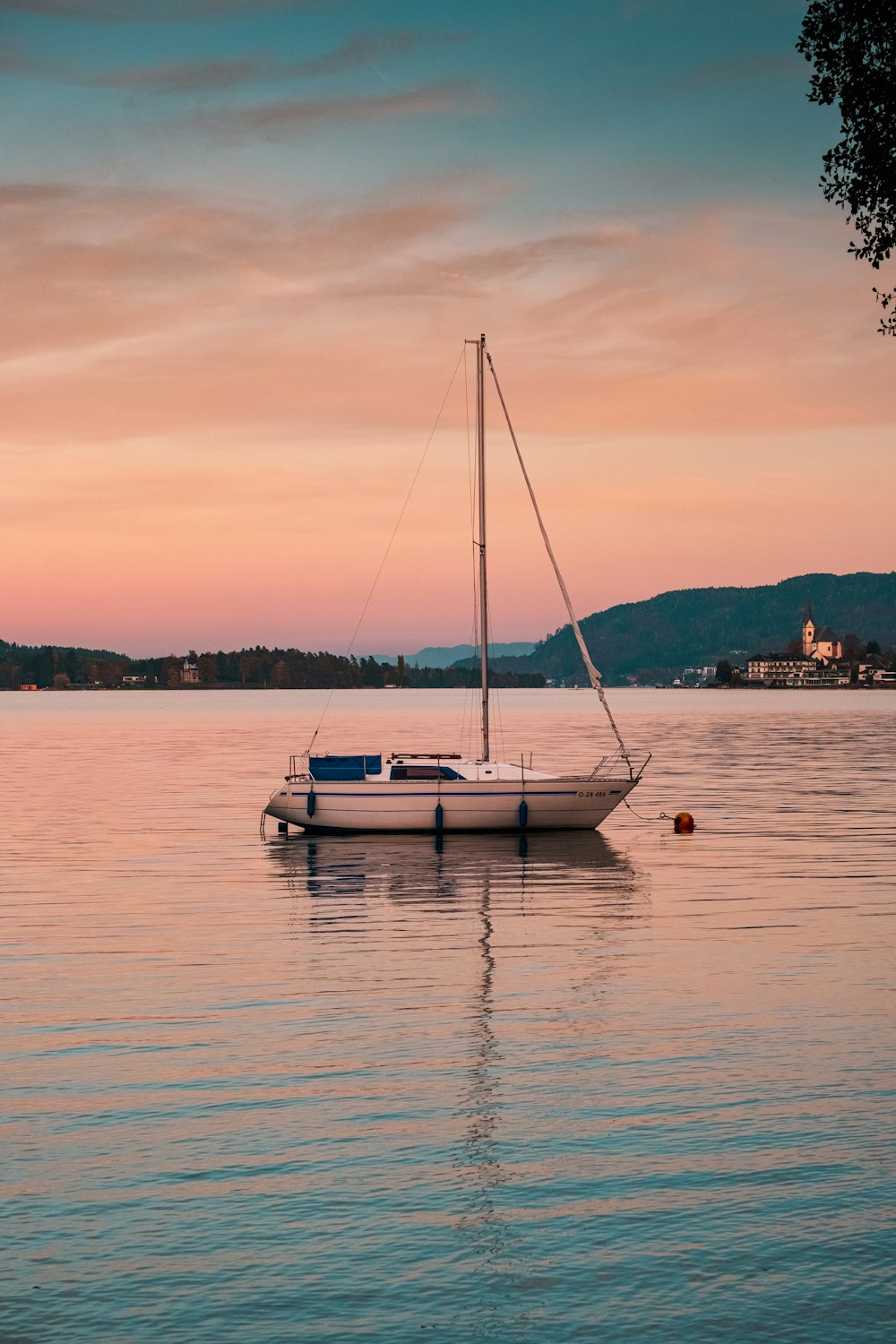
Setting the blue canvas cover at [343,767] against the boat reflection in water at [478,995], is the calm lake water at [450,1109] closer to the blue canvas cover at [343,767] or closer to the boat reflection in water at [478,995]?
the boat reflection in water at [478,995]

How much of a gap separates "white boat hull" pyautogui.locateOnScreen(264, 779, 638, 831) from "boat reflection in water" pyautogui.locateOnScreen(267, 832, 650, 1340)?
1796 mm

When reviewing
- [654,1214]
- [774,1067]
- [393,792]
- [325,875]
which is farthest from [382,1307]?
[393,792]

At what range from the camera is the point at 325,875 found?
45.6m

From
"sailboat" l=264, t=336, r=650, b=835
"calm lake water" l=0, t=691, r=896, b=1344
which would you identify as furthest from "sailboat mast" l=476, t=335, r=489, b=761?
"calm lake water" l=0, t=691, r=896, b=1344

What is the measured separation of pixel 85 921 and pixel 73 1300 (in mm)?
23460

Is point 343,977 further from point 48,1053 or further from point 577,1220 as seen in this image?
point 577,1220

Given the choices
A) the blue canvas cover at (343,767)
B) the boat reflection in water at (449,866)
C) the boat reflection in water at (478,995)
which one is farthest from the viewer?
the blue canvas cover at (343,767)

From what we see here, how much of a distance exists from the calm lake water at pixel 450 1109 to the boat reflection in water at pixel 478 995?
0.25 ft

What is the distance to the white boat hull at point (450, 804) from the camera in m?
53.0

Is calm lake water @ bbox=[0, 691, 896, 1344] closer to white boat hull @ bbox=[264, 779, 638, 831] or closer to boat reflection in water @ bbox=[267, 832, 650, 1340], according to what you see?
boat reflection in water @ bbox=[267, 832, 650, 1340]

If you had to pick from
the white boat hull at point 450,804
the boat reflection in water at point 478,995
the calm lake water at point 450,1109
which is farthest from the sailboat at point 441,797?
the calm lake water at point 450,1109

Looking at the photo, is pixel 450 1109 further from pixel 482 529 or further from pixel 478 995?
pixel 482 529

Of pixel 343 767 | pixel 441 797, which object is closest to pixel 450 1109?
pixel 441 797

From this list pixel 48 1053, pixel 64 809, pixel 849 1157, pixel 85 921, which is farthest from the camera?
pixel 64 809
